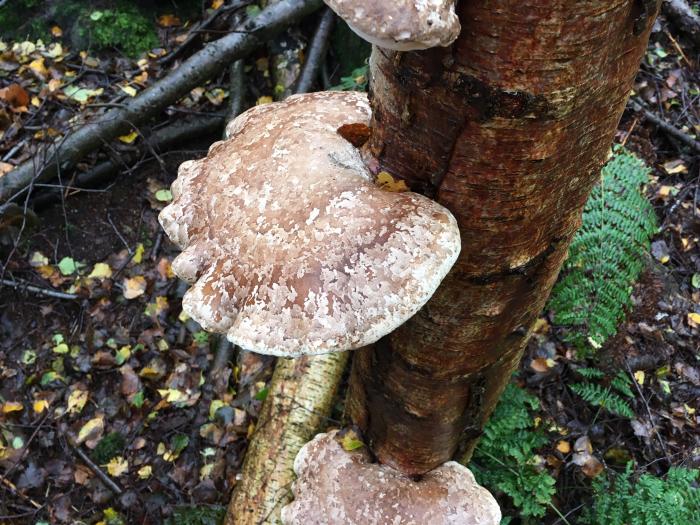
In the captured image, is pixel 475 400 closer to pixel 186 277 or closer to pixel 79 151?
pixel 186 277

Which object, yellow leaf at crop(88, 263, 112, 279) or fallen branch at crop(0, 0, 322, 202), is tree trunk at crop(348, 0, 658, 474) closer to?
yellow leaf at crop(88, 263, 112, 279)

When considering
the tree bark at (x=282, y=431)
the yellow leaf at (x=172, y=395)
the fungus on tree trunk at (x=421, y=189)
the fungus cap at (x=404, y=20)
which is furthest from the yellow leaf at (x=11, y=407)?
the fungus cap at (x=404, y=20)

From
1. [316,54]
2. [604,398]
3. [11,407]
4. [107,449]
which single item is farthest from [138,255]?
[604,398]

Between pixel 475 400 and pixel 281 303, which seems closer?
pixel 281 303

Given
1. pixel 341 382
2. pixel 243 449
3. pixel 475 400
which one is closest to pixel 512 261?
pixel 475 400

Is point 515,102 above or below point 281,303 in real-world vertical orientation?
above

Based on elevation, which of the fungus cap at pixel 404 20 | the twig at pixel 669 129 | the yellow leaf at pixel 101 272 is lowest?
the yellow leaf at pixel 101 272

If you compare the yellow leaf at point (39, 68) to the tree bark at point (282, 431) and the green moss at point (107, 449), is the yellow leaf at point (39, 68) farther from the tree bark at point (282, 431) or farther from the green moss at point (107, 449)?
the tree bark at point (282, 431)

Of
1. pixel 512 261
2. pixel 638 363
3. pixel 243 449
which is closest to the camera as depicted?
pixel 512 261
